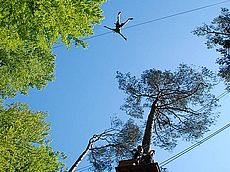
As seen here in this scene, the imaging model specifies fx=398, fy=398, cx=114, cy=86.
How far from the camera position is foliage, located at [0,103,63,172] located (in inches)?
374

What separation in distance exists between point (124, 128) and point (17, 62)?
6.58 metres

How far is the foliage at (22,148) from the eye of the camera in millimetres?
9492

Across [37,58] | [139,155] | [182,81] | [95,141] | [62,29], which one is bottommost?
[139,155]

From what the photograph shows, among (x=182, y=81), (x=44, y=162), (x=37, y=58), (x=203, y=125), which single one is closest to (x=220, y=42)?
(x=182, y=81)

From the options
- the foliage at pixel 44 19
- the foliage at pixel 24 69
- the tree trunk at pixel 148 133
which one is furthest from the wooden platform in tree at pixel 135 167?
the foliage at pixel 24 69

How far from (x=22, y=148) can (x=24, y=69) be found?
3670 millimetres

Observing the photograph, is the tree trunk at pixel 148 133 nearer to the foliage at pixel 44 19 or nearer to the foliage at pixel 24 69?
the foliage at pixel 24 69

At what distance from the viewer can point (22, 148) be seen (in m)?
10.4

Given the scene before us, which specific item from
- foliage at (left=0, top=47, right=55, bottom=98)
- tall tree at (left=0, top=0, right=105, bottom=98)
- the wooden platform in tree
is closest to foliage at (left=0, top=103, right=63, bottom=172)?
foliage at (left=0, top=47, right=55, bottom=98)

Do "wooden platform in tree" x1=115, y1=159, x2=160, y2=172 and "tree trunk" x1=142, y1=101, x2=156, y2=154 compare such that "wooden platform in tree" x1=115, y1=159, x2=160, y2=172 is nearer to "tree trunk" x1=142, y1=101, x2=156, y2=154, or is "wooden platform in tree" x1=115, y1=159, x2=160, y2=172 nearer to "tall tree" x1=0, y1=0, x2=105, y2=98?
"tall tree" x1=0, y1=0, x2=105, y2=98

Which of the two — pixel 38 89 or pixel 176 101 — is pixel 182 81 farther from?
pixel 38 89

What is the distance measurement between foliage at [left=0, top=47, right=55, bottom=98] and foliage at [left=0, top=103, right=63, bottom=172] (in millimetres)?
823

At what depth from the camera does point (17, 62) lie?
13.2 m

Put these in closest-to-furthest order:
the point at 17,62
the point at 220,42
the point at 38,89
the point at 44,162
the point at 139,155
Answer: the point at 139,155
the point at 44,162
the point at 17,62
the point at 38,89
the point at 220,42
